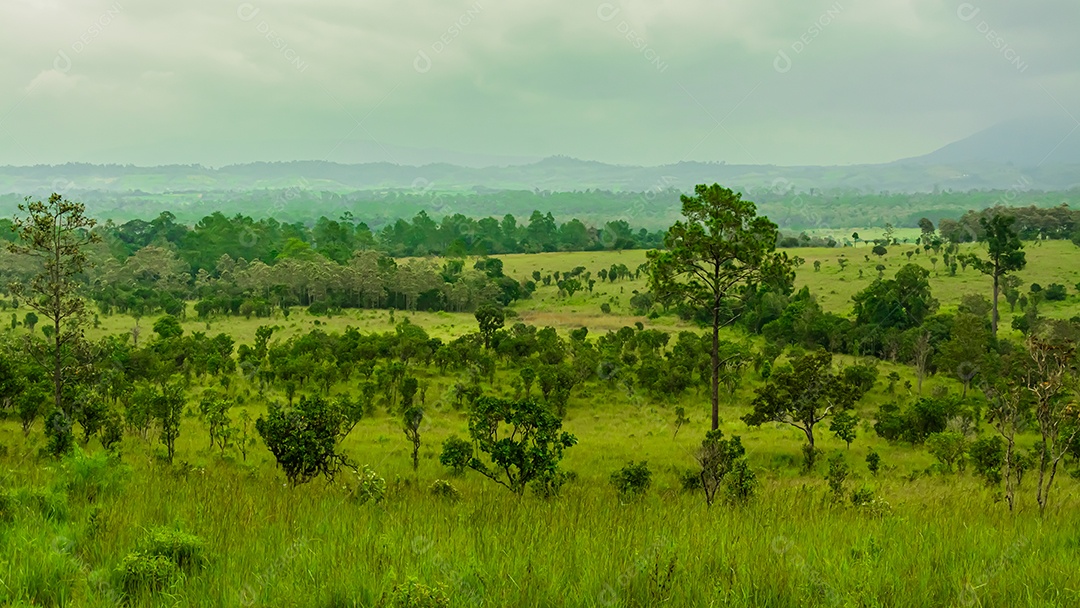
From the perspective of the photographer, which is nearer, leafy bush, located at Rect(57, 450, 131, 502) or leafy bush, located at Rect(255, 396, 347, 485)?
leafy bush, located at Rect(57, 450, 131, 502)

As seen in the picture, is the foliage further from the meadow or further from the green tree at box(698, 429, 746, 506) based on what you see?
the meadow

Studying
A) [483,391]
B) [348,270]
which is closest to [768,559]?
[483,391]

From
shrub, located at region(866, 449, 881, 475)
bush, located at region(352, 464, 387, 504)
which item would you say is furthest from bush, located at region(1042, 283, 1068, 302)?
bush, located at region(352, 464, 387, 504)

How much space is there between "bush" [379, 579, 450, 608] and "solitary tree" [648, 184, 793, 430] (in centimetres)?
2466

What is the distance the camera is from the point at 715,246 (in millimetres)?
28203

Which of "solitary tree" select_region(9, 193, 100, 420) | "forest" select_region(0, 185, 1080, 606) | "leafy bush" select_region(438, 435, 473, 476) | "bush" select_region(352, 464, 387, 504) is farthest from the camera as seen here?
"solitary tree" select_region(9, 193, 100, 420)

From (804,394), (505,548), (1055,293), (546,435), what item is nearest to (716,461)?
(546,435)

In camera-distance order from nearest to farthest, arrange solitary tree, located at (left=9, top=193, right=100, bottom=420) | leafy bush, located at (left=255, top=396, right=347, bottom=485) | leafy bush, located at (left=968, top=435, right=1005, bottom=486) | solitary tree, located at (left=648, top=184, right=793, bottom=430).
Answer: leafy bush, located at (left=255, top=396, right=347, bottom=485) < solitary tree, located at (left=9, top=193, right=100, bottom=420) < leafy bush, located at (left=968, top=435, right=1005, bottom=486) < solitary tree, located at (left=648, top=184, right=793, bottom=430)

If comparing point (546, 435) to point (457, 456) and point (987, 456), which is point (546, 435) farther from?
point (987, 456)

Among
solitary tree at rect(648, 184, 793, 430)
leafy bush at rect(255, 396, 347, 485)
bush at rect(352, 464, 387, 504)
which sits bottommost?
leafy bush at rect(255, 396, 347, 485)

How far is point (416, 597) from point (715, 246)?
25653mm

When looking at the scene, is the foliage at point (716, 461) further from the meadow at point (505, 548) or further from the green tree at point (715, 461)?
the meadow at point (505, 548)

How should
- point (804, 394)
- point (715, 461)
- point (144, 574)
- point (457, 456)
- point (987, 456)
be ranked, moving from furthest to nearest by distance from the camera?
1. point (804, 394)
2. point (987, 456)
3. point (457, 456)
4. point (715, 461)
5. point (144, 574)

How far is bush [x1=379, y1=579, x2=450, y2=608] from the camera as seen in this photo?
3.90 meters
